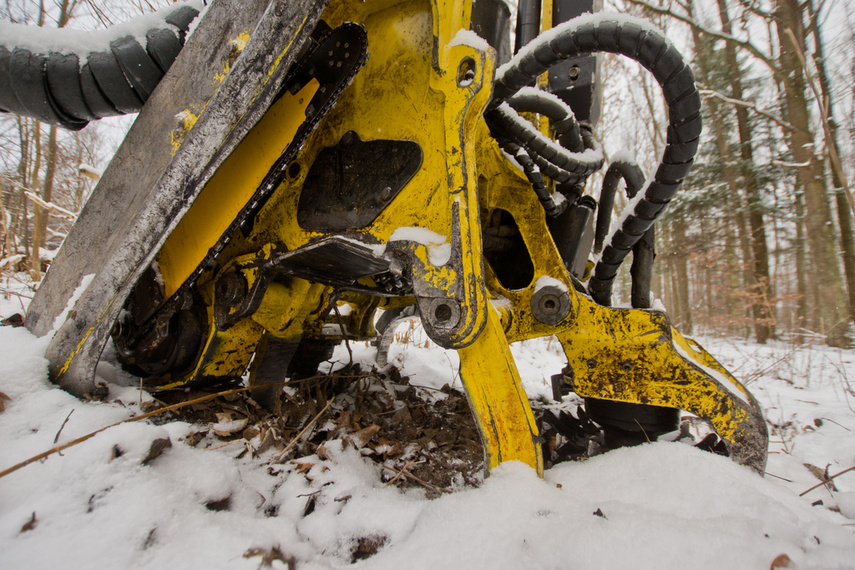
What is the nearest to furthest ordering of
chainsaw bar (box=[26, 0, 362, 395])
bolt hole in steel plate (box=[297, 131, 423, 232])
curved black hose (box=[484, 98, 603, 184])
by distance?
chainsaw bar (box=[26, 0, 362, 395]) → bolt hole in steel plate (box=[297, 131, 423, 232]) → curved black hose (box=[484, 98, 603, 184])

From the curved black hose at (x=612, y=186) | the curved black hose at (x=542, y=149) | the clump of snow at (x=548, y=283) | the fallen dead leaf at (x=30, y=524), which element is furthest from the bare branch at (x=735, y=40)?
the fallen dead leaf at (x=30, y=524)

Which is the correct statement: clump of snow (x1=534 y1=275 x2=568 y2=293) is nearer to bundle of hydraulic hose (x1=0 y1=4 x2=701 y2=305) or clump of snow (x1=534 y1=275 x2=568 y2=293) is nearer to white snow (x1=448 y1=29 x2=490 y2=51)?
bundle of hydraulic hose (x1=0 y1=4 x2=701 y2=305)

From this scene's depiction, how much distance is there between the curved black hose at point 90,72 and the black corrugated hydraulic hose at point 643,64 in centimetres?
117

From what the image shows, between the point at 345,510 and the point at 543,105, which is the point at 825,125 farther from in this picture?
the point at 345,510

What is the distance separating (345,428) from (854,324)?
972cm

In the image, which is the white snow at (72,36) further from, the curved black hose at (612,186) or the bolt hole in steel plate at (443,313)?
the curved black hose at (612,186)

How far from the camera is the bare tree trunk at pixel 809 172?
7.63 meters

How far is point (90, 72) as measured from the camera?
1.29 meters

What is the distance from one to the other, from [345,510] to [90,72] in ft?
5.36

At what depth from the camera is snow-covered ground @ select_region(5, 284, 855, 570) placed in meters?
0.84

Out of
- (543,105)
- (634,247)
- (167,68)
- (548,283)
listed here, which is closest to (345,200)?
(167,68)

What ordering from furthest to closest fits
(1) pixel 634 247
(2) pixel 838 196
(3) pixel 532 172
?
(2) pixel 838 196
(1) pixel 634 247
(3) pixel 532 172

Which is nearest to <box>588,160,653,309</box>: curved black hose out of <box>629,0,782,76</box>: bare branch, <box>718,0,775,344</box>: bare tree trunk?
<box>629,0,782,76</box>: bare branch

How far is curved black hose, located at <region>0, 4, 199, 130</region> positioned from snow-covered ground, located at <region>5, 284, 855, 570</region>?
87 cm
